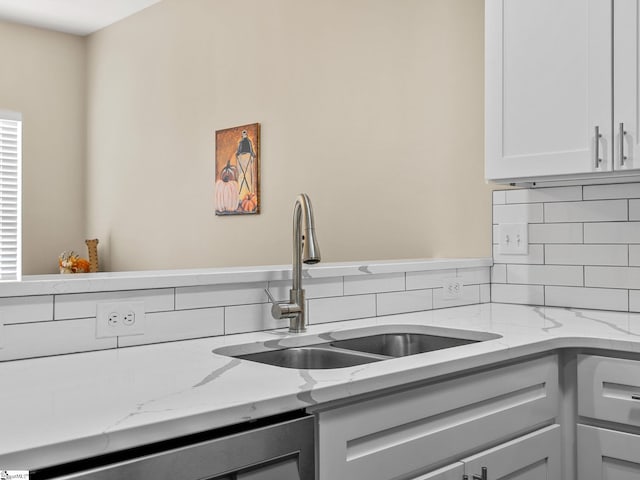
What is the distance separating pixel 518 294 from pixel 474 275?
7.2 inches

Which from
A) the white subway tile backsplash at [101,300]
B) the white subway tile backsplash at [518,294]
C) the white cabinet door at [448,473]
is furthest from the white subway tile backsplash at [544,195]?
the white subway tile backsplash at [101,300]

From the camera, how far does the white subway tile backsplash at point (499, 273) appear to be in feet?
8.27

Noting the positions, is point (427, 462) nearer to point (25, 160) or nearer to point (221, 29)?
point (221, 29)

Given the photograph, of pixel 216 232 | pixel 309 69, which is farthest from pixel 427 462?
pixel 216 232

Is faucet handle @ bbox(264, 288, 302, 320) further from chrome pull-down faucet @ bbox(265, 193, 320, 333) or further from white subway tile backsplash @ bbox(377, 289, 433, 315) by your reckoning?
white subway tile backsplash @ bbox(377, 289, 433, 315)

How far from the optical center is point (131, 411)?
0.97 m

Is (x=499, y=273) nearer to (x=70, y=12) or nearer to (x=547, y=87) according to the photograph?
(x=547, y=87)

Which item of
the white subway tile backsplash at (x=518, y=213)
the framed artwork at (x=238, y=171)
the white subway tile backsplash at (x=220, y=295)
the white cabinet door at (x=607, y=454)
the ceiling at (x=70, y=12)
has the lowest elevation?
the white cabinet door at (x=607, y=454)

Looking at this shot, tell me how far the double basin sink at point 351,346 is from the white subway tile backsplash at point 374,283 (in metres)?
0.17

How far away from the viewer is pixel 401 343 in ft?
6.34

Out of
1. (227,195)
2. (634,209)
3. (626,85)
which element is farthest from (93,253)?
(626,85)

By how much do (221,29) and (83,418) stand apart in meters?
3.40

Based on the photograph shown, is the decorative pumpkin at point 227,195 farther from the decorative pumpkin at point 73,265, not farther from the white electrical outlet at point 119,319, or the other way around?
the white electrical outlet at point 119,319

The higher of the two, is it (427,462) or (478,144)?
(478,144)
